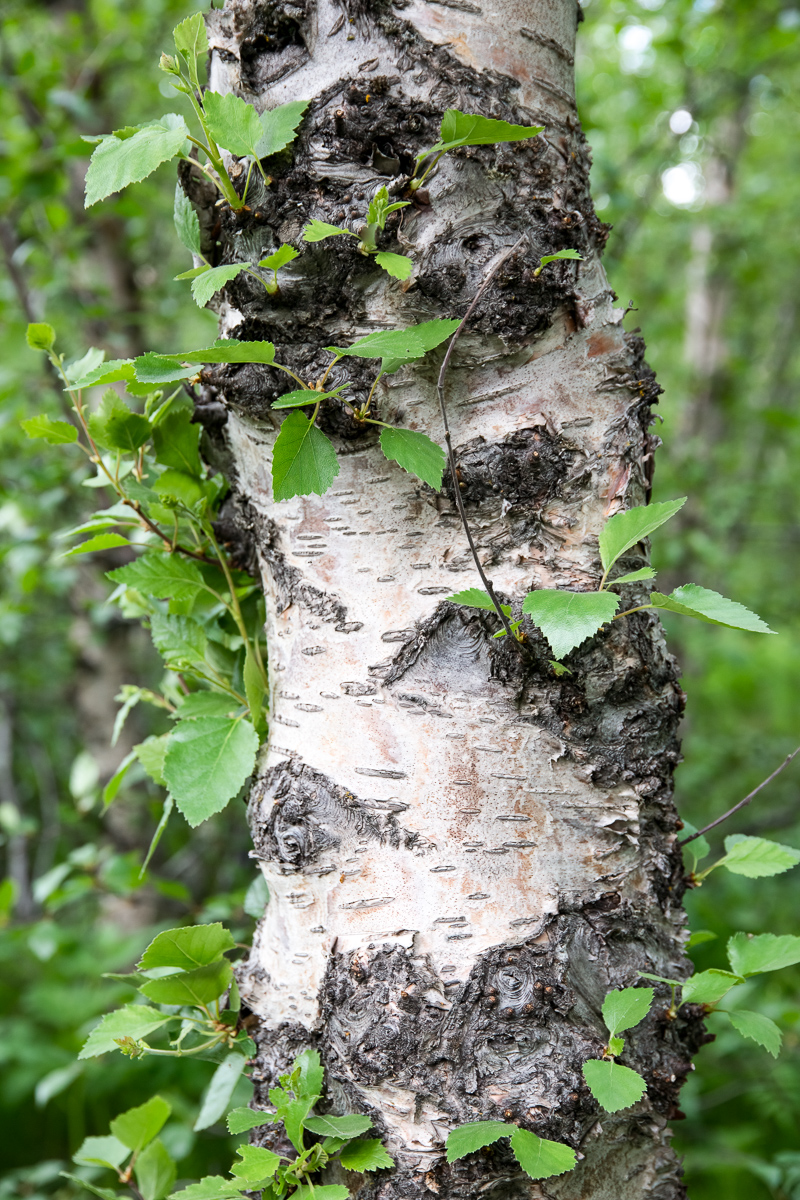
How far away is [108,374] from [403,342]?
29 cm

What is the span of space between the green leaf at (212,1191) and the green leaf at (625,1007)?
325mm

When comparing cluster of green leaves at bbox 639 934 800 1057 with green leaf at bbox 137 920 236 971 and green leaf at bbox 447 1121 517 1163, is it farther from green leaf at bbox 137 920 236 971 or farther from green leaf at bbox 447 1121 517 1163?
green leaf at bbox 137 920 236 971

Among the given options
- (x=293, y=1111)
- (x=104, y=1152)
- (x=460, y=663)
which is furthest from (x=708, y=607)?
(x=104, y=1152)

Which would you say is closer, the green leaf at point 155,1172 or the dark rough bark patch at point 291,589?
the dark rough bark patch at point 291,589

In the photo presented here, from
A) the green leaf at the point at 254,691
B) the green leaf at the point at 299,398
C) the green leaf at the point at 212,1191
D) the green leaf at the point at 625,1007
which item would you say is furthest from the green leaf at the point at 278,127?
the green leaf at the point at 212,1191

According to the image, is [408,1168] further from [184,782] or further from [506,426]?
[506,426]

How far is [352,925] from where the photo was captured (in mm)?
642

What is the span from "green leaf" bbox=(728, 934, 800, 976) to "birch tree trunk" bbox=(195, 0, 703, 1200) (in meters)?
0.09

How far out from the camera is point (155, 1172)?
2.62ft

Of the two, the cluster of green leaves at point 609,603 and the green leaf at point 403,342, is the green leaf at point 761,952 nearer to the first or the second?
the cluster of green leaves at point 609,603

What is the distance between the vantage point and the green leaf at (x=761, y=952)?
68 cm

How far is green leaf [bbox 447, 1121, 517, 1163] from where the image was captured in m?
0.54

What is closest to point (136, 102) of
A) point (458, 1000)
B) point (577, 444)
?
point (577, 444)

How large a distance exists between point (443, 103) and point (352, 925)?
2.26 ft
